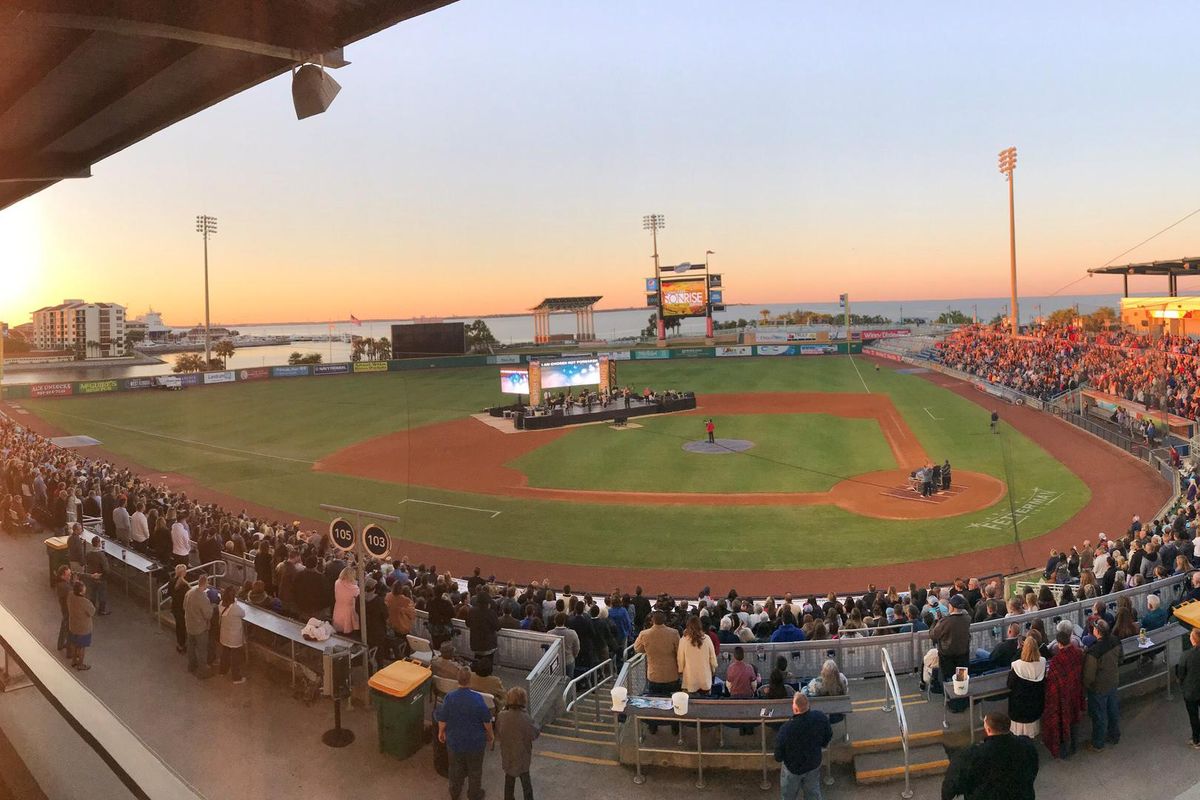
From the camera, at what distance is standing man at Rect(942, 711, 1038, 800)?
5.17 meters

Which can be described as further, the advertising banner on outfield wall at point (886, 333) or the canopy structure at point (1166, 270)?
the advertising banner on outfield wall at point (886, 333)

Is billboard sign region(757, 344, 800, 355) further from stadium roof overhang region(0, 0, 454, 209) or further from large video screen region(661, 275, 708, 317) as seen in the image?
stadium roof overhang region(0, 0, 454, 209)

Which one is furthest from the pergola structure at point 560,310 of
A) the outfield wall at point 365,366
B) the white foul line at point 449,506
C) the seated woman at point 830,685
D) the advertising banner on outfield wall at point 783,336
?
the seated woman at point 830,685

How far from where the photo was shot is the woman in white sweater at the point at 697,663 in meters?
7.86

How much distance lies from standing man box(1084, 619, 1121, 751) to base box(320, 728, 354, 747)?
284 inches

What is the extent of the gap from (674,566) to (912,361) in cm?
6044

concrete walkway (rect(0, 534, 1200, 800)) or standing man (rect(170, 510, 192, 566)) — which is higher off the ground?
standing man (rect(170, 510, 192, 566))

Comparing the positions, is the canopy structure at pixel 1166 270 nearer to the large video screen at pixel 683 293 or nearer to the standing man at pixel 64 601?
the large video screen at pixel 683 293

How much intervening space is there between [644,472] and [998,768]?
25057 mm

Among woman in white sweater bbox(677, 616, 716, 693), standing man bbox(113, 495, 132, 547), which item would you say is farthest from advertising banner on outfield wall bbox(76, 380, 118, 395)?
woman in white sweater bbox(677, 616, 716, 693)

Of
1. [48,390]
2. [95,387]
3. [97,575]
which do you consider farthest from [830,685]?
[95,387]

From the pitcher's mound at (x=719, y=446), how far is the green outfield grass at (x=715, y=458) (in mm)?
458

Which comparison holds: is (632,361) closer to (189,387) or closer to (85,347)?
(189,387)

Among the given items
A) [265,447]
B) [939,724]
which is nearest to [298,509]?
[265,447]
